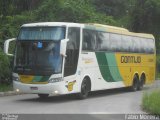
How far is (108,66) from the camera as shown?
24484 mm

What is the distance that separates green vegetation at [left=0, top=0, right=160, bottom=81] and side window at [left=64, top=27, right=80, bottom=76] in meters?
5.59

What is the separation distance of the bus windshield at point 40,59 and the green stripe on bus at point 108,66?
3.66 meters

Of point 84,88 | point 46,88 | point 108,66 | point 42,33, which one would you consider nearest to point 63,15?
point 108,66

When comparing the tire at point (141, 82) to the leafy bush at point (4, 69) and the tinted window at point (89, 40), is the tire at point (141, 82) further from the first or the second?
the leafy bush at point (4, 69)

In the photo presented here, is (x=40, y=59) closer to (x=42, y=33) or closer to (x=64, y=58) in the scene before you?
(x=64, y=58)

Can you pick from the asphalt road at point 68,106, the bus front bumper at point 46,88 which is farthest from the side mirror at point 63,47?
the asphalt road at point 68,106

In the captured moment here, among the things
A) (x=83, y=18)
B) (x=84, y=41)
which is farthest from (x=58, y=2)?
(x=84, y=41)

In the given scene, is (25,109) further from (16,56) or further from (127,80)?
(127,80)

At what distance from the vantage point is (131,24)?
4588 cm

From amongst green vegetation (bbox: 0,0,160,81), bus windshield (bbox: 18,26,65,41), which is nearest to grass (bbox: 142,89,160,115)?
bus windshield (bbox: 18,26,65,41)

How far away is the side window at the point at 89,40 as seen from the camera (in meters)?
21.9

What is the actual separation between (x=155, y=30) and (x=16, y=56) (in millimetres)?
27406

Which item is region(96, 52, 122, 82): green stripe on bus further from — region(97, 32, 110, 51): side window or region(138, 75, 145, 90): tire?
region(138, 75, 145, 90): tire

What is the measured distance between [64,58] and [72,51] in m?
0.78
